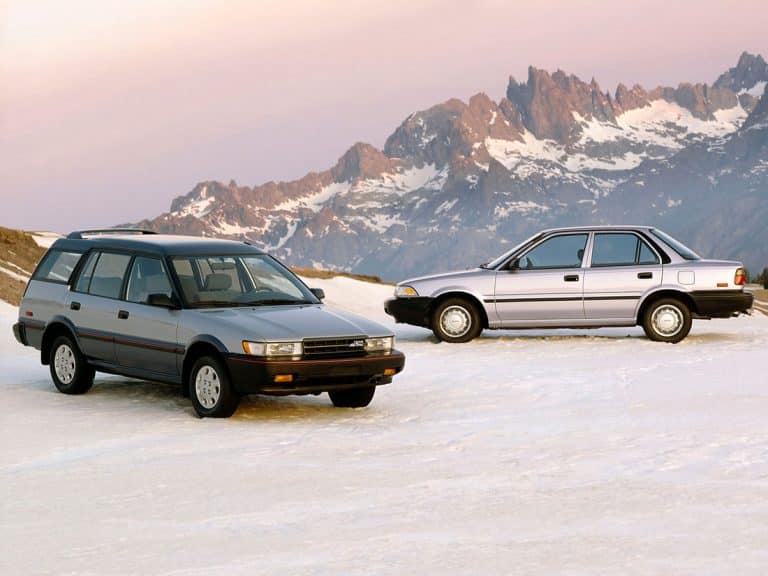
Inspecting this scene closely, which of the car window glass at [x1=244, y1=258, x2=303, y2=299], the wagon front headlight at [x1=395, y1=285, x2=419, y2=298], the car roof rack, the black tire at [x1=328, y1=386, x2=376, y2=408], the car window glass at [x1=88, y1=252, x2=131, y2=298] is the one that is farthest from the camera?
the wagon front headlight at [x1=395, y1=285, x2=419, y2=298]

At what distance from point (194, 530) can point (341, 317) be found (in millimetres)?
4724

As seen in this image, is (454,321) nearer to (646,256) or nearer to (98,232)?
(646,256)

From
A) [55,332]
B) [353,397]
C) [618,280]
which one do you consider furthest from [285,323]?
[618,280]

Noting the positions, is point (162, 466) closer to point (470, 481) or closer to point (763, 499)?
point (470, 481)

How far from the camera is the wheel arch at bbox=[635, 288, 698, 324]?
1755cm

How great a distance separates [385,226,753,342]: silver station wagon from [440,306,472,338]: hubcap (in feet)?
0.05

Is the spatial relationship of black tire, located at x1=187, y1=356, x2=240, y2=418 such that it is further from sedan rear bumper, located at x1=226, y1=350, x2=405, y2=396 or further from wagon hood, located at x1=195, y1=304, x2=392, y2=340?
wagon hood, located at x1=195, y1=304, x2=392, y2=340

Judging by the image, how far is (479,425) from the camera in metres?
10.3

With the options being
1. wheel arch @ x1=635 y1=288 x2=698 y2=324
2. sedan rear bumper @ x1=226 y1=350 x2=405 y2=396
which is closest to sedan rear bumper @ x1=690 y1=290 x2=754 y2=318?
wheel arch @ x1=635 y1=288 x2=698 y2=324

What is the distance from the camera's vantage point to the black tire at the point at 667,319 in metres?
17.5

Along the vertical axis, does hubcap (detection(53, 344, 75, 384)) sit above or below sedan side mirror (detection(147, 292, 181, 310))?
below

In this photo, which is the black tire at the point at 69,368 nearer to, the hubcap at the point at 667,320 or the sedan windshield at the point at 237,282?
the sedan windshield at the point at 237,282

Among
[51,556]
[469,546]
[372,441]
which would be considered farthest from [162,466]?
[469,546]

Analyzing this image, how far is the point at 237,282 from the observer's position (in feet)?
37.9
